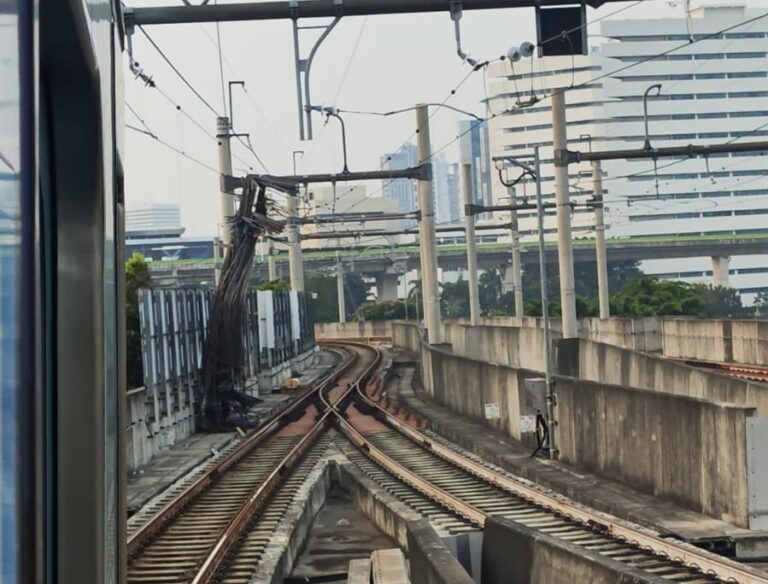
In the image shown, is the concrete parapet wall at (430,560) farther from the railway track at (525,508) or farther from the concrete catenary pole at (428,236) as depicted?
the concrete catenary pole at (428,236)

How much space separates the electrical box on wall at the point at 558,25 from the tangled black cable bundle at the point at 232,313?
13842 mm

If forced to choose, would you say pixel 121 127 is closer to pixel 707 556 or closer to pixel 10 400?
pixel 10 400

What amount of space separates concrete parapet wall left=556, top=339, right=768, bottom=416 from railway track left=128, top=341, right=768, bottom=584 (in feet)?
13.3

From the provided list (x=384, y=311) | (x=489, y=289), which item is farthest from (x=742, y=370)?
(x=489, y=289)

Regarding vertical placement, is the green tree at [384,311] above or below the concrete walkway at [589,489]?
above

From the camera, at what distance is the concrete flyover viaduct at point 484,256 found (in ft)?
292

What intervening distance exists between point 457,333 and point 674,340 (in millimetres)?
9780

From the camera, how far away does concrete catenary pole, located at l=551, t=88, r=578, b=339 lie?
26.8 m

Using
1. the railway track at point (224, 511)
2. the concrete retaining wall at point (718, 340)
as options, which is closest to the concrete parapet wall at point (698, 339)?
the concrete retaining wall at point (718, 340)

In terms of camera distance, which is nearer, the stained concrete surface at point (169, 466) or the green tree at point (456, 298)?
the stained concrete surface at point (169, 466)

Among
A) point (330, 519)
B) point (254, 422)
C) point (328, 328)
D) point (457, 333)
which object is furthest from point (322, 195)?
point (330, 519)

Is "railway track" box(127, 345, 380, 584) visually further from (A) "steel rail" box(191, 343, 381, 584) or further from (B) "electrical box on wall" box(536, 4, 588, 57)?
(B) "electrical box on wall" box(536, 4, 588, 57)

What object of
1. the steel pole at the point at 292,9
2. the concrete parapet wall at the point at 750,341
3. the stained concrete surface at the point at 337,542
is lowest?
the stained concrete surface at the point at 337,542

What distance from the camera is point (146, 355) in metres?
20.7
